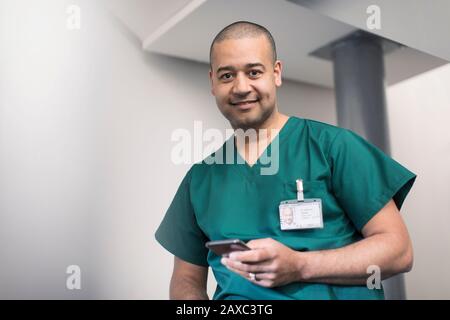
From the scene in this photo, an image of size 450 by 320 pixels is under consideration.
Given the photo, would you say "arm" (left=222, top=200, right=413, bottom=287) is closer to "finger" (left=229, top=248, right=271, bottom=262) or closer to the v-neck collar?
"finger" (left=229, top=248, right=271, bottom=262)

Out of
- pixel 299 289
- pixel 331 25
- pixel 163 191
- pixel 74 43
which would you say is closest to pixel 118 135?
pixel 163 191

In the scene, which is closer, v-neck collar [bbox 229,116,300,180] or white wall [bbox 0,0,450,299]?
v-neck collar [bbox 229,116,300,180]

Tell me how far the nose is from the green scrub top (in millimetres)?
121

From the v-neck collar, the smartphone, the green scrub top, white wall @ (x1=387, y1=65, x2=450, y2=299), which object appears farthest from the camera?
white wall @ (x1=387, y1=65, x2=450, y2=299)

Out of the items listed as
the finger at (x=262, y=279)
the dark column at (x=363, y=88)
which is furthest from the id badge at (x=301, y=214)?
the dark column at (x=363, y=88)

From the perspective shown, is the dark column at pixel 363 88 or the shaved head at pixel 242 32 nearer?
the shaved head at pixel 242 32

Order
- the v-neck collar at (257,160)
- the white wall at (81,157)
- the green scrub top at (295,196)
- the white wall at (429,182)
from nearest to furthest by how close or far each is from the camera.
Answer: the green scrub top at (295,196)
the v-neck collar at (257,160)
the white wall at (81,157)
the white wall at (429,182)

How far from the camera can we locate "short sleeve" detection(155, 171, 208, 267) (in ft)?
2.80

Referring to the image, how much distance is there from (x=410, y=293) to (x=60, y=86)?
148cm

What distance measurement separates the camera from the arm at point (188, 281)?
2.74 feet

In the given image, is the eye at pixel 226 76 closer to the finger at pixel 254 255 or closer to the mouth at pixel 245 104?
the mouth at pixel 245 104

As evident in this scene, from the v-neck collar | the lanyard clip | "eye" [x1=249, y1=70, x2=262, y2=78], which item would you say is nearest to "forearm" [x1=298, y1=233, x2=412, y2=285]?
the lanyard clip

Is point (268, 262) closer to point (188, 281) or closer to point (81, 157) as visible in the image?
point (188, 281)

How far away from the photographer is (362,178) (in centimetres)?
72
